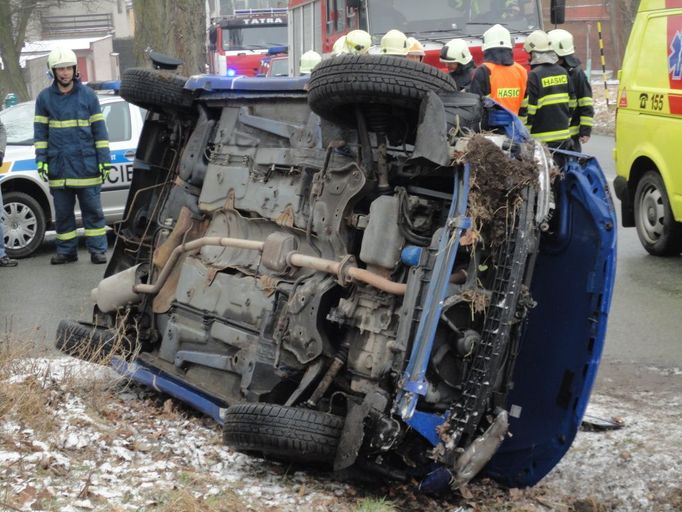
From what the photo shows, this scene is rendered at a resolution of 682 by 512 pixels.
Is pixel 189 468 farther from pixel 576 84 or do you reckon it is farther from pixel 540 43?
pixel 576 84

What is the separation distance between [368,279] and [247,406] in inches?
30.5

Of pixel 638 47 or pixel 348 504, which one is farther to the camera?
pixel 638 47

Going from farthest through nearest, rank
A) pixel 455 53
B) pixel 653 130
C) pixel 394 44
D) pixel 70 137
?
1. pixel 70 137
2. pixel 653 130
3. pixel 455 53
4. pixel 394 44

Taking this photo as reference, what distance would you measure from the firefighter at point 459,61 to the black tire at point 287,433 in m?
4.95

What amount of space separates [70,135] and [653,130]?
530 cm

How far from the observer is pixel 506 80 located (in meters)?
8.86

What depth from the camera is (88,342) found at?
20.5 feet

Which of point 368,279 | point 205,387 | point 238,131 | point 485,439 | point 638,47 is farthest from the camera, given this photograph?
point 638,47

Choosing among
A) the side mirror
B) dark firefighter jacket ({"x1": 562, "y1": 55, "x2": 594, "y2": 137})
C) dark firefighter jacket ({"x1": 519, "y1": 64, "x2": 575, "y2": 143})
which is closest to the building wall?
the side mirror

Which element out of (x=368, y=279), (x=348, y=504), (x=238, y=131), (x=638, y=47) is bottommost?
(x=348, y=504)

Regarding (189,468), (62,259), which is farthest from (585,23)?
(189,468)

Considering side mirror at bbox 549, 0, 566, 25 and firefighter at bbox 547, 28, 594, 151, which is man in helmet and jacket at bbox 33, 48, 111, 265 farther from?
side mirror at bbox 549, 0, 566, 25

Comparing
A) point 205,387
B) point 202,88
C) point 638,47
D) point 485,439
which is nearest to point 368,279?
point 485,439

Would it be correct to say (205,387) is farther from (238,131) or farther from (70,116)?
(70,116)
